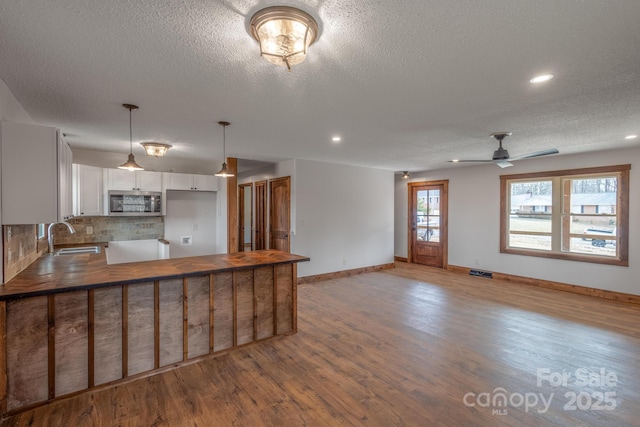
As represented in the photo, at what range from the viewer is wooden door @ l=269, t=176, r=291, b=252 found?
5969 millimetres

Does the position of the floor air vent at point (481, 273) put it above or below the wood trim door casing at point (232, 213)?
below

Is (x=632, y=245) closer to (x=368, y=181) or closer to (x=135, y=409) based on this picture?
(x=368, y=181)

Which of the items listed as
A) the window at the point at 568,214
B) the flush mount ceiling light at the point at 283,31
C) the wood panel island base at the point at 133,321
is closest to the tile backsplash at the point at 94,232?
the wood panel island base at the point at 133,321

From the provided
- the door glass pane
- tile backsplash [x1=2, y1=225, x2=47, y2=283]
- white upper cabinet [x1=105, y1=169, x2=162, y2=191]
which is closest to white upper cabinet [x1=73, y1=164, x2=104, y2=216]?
white upper cabinet [x1=105, y1=169, x2=162, y2=191]

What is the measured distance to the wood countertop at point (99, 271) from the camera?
224cm

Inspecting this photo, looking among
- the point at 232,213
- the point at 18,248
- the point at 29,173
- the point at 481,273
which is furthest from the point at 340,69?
the point at 481,273

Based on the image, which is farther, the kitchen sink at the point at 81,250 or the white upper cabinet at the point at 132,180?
the white upper cabinet at the point at 132,180

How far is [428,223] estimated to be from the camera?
7730mm

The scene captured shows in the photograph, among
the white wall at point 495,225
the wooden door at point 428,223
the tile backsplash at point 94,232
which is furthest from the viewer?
the wooden door at point 428,223

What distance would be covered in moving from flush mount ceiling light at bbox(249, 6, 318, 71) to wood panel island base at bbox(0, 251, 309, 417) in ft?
6.73

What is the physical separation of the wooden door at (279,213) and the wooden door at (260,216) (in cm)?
30

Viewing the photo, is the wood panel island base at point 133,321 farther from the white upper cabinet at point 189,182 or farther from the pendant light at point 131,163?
the white upper cabinet at point 189,182

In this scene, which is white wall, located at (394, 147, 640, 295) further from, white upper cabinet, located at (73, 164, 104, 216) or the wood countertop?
white upper cabinet, located at (73, 164, 104, 216)

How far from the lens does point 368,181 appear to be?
6.99 meters
